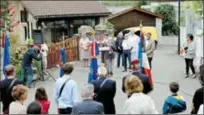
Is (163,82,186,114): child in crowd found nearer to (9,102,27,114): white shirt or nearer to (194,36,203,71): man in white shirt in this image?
(9,102,27,114): white shirt

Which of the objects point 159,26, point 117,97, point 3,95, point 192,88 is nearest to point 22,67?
point 117,97

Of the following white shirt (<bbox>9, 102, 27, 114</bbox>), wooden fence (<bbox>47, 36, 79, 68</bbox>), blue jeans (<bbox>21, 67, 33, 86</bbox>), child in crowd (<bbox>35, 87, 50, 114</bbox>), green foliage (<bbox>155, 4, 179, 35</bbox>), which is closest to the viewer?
white shirt (<bbox>9, 102, 27, 114</bbox>)

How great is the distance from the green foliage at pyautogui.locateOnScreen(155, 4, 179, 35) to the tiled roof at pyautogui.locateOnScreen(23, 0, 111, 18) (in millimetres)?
4430

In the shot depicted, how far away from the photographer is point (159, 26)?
117 feet

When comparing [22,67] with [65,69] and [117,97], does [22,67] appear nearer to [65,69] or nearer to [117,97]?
[117,97]

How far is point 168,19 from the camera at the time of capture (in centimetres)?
3650

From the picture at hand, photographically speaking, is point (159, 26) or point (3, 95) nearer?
point (3, 95)

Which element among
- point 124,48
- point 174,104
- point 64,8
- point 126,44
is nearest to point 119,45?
point 124,48

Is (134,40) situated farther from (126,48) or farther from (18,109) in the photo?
(18,109)

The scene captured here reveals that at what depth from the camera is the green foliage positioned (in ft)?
120

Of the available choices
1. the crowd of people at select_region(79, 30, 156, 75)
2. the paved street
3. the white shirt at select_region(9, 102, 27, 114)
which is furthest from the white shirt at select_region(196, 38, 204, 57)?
A: the white shirt at select_region(9, 102, 27, 114)

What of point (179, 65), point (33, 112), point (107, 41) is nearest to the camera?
point (33, 112)

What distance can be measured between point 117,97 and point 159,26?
21.5m

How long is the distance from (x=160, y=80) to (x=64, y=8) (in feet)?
64.8
